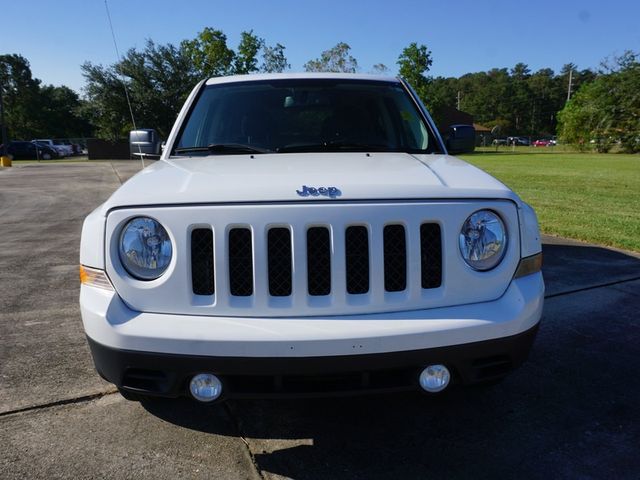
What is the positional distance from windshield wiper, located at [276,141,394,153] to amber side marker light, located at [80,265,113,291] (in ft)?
4.54

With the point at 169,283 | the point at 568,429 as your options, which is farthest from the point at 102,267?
the point at 568,429

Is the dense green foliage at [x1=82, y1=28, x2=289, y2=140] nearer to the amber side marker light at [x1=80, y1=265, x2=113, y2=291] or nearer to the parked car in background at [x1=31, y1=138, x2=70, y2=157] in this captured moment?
the parked car in background at [x1=31, y1=138, x2=70, y2=157]

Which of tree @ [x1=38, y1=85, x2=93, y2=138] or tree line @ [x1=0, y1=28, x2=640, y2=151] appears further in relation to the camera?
tree @ [x1=38, y1=85, x2=93, y2=138]

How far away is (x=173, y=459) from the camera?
7.76ft

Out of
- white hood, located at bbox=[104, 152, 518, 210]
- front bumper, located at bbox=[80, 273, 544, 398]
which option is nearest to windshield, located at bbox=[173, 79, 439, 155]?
white hood, located at bbox=[104, 152, 518, 210]

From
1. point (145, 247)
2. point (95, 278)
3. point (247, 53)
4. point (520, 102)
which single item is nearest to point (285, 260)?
point (145, 247)

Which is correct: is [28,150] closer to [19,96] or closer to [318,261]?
[19,96]

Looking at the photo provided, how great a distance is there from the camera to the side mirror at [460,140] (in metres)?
3.98

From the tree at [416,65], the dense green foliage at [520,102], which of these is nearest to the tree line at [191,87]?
the tree at [416,65]

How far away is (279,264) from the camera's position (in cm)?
212

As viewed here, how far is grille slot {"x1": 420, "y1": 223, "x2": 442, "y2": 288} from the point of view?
2.18 meters

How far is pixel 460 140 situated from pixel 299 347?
258 cm

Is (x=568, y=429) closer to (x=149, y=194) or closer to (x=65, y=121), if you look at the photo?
(x=149, y=194)

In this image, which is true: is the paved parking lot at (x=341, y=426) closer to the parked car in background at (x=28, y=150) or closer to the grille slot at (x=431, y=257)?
the grille slot at (x=431, y=257)
